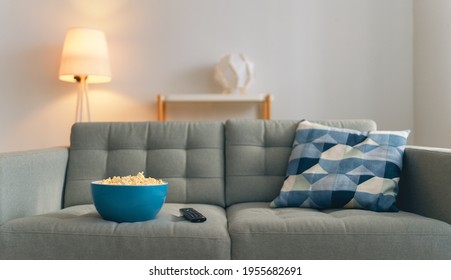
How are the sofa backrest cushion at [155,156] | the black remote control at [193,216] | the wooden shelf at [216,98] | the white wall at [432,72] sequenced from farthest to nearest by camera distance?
1. the wooden shelf at [216,98]
2. the white wall at [432,72]
3. the sofa backrest cushion at [155,156]
4. the black remote control at [193,216]

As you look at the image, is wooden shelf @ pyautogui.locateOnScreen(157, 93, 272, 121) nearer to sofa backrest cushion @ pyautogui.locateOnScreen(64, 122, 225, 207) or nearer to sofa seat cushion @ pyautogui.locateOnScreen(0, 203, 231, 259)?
sofa backrest cushion @ pyautogui.locateOnScreen(64, 122, 225, 207)

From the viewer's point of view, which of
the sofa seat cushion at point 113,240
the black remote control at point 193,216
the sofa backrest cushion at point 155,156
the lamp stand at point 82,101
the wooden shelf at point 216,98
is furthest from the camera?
the lamp stand at point 82,101

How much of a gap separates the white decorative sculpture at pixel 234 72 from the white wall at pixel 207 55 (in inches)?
5.7

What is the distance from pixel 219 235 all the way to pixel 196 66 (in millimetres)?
1764

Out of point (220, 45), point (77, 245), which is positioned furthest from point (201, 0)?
point (77, 245)

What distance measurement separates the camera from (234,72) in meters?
2.92

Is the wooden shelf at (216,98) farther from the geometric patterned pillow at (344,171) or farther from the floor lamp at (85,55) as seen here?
the geometric patterned pillow at (344,171)

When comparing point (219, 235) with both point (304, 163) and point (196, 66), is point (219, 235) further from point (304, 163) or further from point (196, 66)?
point (196, 66)

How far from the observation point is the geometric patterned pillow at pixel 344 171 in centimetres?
184

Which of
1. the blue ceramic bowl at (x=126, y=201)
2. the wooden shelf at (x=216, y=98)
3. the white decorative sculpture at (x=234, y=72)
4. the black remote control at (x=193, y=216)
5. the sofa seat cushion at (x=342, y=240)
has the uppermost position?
the white decorative sculpture at (x=234, y=72)

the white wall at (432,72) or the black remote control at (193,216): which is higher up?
the white wall at (432,72)

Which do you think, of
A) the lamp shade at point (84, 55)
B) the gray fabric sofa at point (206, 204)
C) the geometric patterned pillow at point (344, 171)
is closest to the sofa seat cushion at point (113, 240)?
the gray fabric sofa at point (206, 204)
